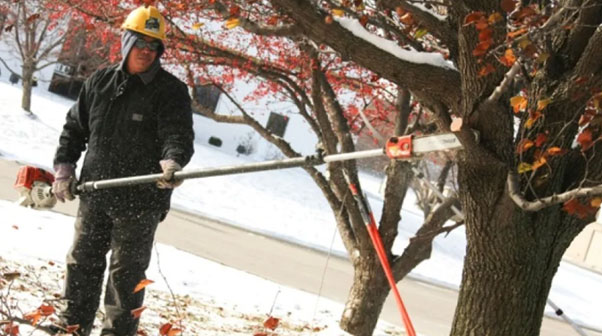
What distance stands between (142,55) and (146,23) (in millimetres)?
177

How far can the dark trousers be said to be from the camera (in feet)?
12.7

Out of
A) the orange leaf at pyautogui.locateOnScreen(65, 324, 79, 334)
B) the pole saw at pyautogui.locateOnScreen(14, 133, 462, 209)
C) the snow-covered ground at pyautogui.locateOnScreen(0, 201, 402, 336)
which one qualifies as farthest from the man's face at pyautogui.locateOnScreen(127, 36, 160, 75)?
the snow-covered ground at pyautogui.locateOnScreen(0, 201, 402, 336)

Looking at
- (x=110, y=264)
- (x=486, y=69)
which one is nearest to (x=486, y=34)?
(x=486, y=69)

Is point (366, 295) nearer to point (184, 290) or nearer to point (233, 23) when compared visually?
point (184, 290)

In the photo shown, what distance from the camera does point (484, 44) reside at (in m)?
2.89

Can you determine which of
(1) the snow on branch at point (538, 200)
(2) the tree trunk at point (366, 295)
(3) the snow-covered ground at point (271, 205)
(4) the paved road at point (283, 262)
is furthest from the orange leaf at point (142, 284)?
(3) the snow-covered ground at point (271, 205)

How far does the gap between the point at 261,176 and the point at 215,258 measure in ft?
38.8

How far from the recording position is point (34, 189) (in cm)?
461

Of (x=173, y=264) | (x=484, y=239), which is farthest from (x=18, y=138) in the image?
(x=484, y=239)

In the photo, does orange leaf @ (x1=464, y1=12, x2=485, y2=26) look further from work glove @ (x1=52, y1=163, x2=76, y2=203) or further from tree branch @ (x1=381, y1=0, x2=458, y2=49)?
work glove @ (x1=52, y1=163, x2=76, y2=203)

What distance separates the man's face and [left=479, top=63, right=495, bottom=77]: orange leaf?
5.95ft

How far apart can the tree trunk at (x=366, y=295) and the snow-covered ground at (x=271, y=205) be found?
945 centimetres

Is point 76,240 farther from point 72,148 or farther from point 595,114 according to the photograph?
point 595,114

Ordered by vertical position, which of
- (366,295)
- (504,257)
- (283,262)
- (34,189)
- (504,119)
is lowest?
(283,262)
